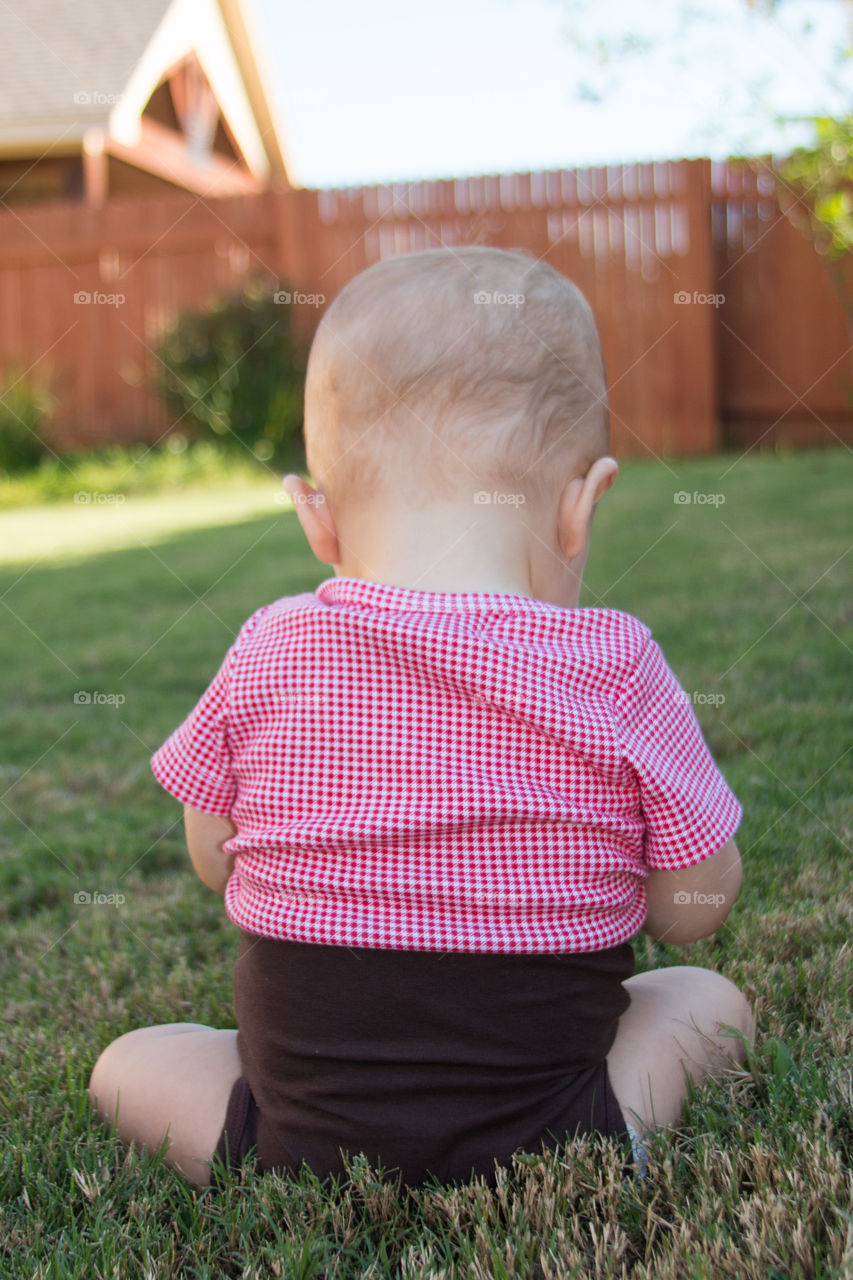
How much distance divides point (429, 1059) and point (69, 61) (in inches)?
630

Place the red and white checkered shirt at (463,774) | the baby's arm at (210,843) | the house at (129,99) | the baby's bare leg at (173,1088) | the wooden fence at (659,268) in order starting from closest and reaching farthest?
the red and white checkered shirt at (463,774) < the baby's bare leg at (173,1088) < the baby's arm at (210,843) < the wooden fence at (659,268) < the house at (129,99)

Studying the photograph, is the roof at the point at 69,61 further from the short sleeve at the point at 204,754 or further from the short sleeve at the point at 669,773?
the short sleeve at the point at 669,773

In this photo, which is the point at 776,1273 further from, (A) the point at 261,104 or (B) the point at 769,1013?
(A) the point at 261,104

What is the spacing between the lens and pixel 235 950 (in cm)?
187

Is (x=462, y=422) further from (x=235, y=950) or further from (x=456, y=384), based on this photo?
(x=235, y=950)

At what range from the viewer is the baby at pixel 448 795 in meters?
1.22

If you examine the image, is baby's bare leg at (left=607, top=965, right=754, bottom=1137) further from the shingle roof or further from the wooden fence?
the shingle roof

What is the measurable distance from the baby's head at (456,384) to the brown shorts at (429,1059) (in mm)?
522

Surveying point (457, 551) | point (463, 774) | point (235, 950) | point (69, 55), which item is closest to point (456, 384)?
point (457, 551)

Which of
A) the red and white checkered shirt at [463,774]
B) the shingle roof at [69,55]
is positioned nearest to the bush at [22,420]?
the shingle roof at [69,55]

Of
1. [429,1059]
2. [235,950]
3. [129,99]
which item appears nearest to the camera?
[429,1059]

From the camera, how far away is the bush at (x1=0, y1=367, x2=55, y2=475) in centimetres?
982

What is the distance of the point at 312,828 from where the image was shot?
4.08ft

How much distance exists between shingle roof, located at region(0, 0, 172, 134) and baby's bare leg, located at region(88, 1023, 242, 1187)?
1408cm
